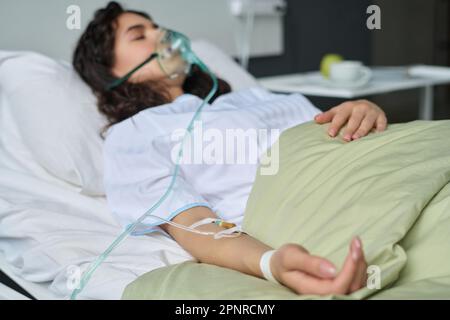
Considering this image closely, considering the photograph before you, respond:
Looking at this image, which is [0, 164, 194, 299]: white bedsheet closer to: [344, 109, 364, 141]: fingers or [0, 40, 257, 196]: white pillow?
[0, 40, 257, 196]: white pillow

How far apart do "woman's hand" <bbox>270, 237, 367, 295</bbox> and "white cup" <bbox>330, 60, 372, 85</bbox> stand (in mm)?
1394

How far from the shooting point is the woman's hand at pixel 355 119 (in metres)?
1.09

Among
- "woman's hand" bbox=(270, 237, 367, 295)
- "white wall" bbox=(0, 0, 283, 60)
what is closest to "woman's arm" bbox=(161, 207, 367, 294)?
"woman's hand" bbox=(270, 237, 367, 295)

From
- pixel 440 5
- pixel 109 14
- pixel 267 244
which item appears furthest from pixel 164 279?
pixel 440 5

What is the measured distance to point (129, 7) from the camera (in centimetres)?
191

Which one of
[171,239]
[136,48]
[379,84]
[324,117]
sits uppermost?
[136,48]

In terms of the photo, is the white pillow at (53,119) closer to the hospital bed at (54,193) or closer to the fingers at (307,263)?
the hospital bed at (54,193)

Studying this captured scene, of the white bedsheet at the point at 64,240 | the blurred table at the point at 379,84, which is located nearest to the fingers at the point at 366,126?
the white bedsheet at the point at 64,240

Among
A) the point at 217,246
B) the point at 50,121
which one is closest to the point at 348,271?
the point at 217,246

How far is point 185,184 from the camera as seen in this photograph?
1.17 m

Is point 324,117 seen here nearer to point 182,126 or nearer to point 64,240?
point 182,126

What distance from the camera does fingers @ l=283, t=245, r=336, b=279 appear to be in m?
0.70

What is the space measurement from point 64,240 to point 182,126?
349 millimetres
